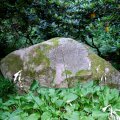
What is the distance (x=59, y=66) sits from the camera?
4.98 metres

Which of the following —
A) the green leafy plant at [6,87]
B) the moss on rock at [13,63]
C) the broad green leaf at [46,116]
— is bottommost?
the green leafy plant at [6,87]

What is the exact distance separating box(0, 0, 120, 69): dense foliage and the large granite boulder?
887mm

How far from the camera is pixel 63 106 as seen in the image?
110 inches

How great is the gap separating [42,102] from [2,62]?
291cm

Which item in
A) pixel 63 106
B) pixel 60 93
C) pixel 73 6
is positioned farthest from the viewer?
pixel 73 6

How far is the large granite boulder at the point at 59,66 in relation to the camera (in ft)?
15.8

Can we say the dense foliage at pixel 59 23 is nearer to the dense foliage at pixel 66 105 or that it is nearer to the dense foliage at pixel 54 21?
the dense foliage at pixel 54 21

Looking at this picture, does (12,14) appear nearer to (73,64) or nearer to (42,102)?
(73,64)

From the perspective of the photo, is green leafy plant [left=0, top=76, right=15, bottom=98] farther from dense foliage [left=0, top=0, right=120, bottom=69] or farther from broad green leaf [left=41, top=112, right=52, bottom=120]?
broad green leaf [left=41, top=112, right=52, bottom=120]

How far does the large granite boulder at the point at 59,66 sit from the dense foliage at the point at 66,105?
1678 mm

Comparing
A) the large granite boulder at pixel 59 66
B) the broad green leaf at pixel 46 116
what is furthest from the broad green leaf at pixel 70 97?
the large granite boulder at pixel 59 66

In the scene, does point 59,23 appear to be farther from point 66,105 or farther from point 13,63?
point 66,105

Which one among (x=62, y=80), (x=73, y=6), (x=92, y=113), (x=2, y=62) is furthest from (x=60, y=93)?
(x=73, y=6)

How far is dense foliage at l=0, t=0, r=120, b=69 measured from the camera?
239 inches
